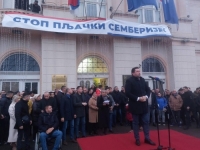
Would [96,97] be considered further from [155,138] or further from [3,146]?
[3,146]

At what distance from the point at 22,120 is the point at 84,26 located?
271 inches

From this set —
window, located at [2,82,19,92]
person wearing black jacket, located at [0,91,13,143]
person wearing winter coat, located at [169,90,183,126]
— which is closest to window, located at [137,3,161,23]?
person wearing winter coat, located at [169,90,183,126]

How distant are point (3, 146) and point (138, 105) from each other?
4.54 metres

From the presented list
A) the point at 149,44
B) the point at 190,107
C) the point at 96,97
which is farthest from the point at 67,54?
the point at 190,107

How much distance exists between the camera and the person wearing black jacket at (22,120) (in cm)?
511

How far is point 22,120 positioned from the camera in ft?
17.0

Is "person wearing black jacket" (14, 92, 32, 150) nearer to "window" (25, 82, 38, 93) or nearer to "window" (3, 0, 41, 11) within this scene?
"window" (25, 82, 38, 93)

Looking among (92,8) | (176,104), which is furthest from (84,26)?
(176,104)

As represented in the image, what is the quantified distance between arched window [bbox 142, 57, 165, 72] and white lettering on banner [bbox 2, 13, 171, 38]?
217 cm

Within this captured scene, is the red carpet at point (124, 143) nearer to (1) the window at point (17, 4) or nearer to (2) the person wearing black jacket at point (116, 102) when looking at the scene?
(2) the person wearing black jacket at point (116, 102)

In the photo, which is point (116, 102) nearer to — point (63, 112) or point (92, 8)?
point (63, 112)

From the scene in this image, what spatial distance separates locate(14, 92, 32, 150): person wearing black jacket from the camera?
201 inches

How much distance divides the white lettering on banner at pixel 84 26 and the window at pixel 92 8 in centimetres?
180

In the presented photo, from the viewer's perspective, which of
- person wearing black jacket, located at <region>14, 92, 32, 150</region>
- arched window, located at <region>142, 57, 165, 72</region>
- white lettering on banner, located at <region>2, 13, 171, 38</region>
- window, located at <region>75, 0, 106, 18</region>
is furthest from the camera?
arched window, located at <region>142, 57, 165, 72</region>
